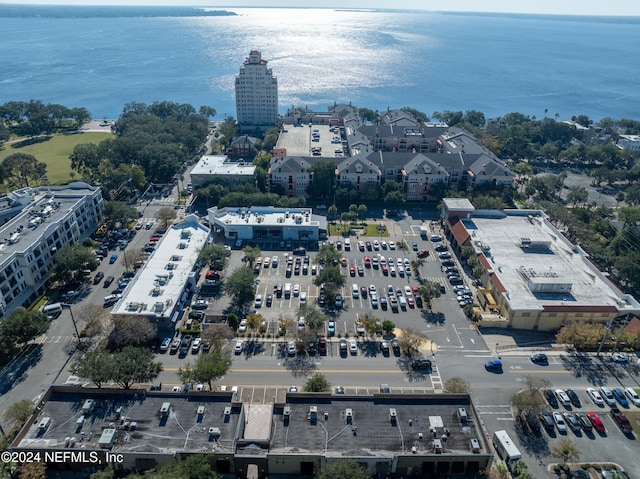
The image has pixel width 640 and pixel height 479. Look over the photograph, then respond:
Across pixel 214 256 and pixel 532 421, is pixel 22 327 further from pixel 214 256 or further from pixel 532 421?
pixel 532 421

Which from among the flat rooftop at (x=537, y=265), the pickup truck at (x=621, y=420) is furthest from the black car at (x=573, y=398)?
the flat rooftop at (x=537, y=265)

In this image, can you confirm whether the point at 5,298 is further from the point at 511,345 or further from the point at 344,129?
the point at 344,129

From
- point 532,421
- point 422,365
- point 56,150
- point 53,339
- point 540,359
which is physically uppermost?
point 532,421

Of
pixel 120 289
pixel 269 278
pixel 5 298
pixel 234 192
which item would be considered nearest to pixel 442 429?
pixel 269 278

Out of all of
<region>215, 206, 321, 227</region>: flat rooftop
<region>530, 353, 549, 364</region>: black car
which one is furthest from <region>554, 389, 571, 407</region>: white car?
<region>215, 206, 321, 227</region>: flat rooftop

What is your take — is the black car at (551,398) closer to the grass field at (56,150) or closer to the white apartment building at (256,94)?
the grass field at (56,150)

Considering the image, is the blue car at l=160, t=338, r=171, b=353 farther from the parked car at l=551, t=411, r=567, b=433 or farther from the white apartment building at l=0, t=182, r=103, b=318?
the parked car at l=551, t=411, r=567, b=433

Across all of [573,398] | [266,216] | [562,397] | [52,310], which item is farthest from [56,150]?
[573,398]
